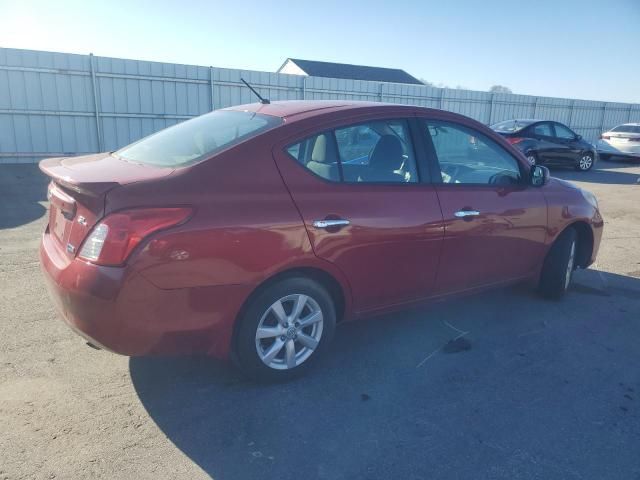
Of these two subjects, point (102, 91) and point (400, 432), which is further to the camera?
point (102, 91)

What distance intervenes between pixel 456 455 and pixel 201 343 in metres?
1.48

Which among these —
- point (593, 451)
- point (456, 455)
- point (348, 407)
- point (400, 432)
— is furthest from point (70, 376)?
point (593, 451)

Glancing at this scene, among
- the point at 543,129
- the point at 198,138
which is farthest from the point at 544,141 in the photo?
the point at 198,138

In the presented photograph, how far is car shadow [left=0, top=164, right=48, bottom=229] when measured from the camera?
24.2 ft

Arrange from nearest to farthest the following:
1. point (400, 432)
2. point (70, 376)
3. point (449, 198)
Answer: point (400, 432) → point (70, 376) → point (449, 198)

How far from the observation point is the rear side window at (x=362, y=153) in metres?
3.29

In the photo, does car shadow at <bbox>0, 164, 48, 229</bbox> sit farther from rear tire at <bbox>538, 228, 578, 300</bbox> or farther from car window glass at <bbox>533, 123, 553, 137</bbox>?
car window glass at <bbox>533, 123, 553, 137</bbox>

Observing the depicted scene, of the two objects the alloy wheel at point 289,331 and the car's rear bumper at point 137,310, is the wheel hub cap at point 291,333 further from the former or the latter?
the car's rear bumper at point 137,310

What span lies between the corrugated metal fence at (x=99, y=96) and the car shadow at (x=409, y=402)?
420 inches

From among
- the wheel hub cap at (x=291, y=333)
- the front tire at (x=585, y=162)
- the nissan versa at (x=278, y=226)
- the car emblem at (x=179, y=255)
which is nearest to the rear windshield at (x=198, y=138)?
the nissan versa at (x=278, y=226)

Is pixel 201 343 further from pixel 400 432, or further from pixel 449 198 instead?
pixel 449 198

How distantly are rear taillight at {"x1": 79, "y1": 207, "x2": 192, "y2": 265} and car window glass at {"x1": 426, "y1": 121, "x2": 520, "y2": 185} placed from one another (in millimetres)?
2134

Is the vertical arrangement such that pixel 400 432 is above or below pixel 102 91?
below

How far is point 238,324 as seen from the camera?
10.0 ft
